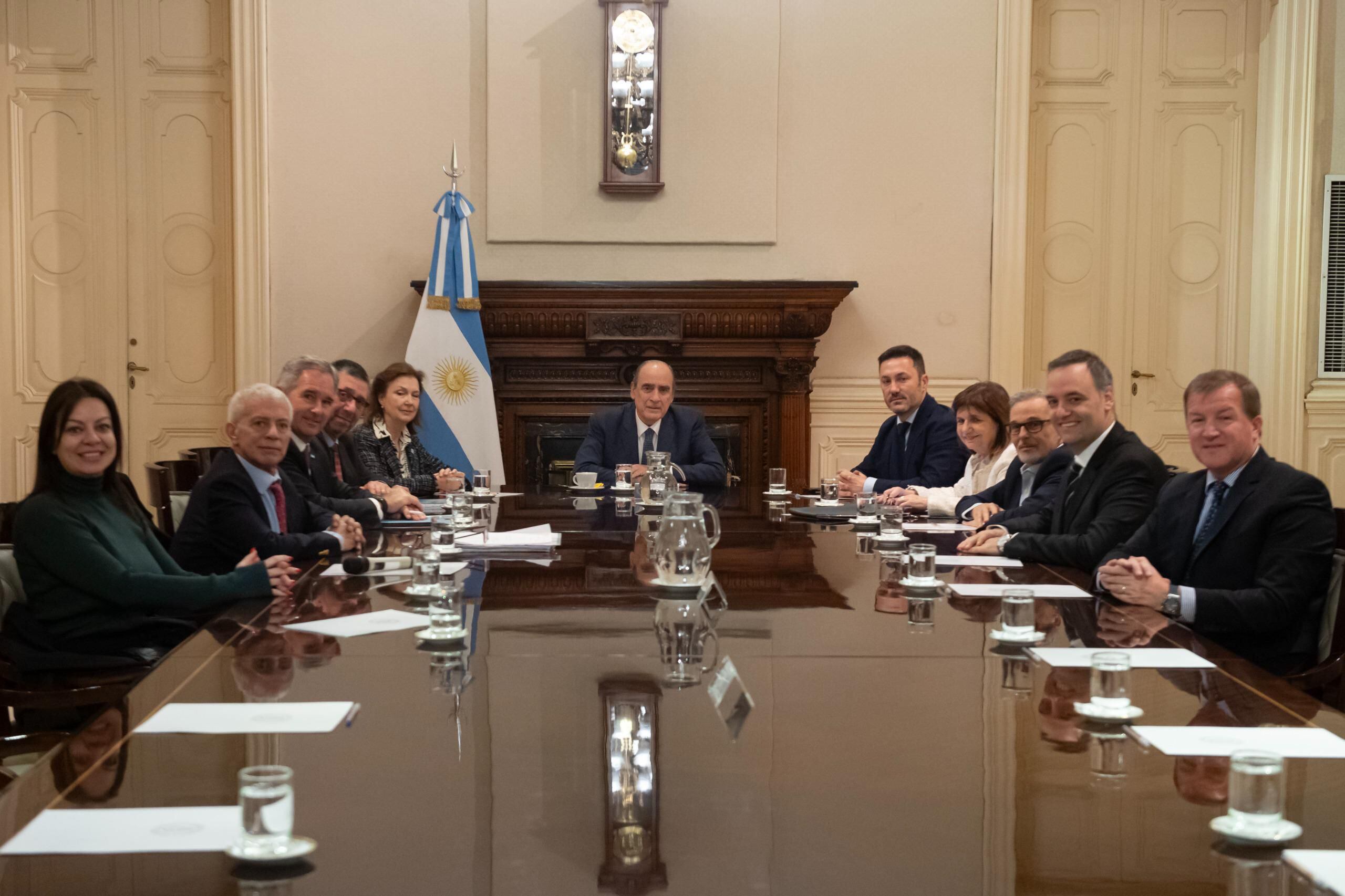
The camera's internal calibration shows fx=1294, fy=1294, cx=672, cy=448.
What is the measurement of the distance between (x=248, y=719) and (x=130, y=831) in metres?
0.43

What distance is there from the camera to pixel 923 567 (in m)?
2.79

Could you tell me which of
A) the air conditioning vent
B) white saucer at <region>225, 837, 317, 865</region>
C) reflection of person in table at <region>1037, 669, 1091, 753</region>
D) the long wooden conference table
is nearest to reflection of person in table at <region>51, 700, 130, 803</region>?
the long wooden conference table

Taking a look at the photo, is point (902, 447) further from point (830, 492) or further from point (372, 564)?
point (372, 564)

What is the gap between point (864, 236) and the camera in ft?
25.4

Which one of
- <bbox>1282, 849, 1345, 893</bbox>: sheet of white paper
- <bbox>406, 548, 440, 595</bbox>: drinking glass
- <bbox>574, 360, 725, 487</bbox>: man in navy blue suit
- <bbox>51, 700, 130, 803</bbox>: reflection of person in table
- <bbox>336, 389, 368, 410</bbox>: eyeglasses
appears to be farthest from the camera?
<bbox>574, 360, 725, 487</bbox>: man in navy blue suit

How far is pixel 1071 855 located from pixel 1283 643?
205cm

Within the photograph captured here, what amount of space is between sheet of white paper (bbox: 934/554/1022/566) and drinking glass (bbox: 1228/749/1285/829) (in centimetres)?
202

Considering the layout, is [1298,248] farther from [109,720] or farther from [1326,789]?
[109,720]

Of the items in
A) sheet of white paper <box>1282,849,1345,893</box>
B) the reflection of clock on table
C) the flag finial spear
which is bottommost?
sheet of white paper <box>1282,849,1345,893</box>

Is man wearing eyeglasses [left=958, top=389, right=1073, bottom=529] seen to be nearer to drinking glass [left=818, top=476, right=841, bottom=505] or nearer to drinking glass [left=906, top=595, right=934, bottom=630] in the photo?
drinking glass [left=818, top=476, right=841, bottom=505]

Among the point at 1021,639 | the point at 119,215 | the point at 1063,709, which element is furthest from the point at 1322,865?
the point at 119,215

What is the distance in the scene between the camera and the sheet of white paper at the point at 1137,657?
2053 millimetres

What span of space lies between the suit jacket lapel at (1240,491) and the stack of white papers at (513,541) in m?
1.66

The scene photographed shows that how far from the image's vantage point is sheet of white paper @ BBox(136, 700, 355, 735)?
1.63 meters
